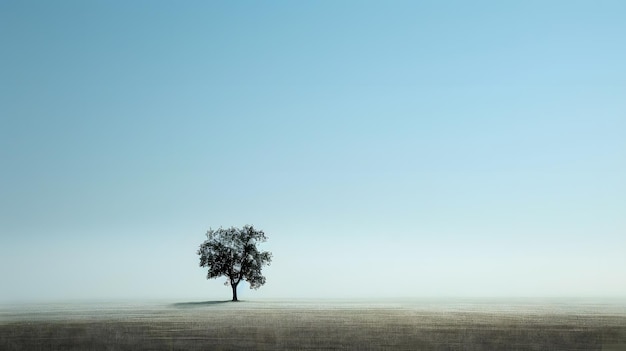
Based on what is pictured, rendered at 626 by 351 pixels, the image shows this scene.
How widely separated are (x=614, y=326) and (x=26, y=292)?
51.9 feet

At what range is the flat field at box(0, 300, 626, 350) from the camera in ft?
60.6

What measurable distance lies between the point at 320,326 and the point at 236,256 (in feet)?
38.1

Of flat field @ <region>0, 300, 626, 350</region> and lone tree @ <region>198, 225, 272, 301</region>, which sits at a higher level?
lone tree @ <region>198, 225, 272, 301</region>

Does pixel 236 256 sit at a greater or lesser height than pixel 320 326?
greater

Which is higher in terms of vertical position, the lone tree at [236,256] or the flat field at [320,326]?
the lone tree at [236,256]

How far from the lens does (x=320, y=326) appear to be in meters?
20.9

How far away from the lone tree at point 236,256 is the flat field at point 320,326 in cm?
517

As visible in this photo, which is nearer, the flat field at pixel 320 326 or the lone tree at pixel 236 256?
the flat field at pixel 320 326

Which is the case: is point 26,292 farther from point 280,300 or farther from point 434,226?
point 434,226

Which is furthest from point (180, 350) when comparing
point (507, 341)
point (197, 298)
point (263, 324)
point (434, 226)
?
point (197, 298)

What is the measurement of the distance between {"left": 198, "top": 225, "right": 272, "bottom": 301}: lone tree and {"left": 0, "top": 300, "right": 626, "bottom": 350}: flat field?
5169mm

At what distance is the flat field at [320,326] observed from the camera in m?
18.5

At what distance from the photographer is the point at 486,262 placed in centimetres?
2402

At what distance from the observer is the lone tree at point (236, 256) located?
31609mm
